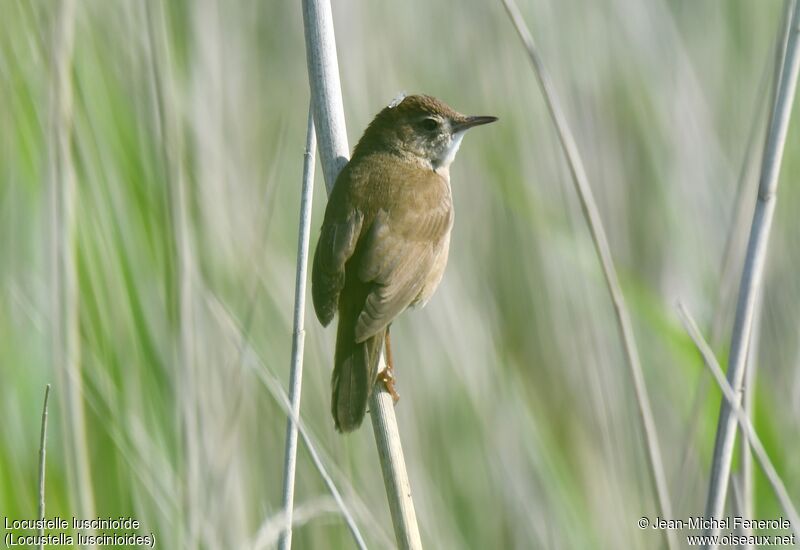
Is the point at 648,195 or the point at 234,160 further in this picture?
the point at 648,195

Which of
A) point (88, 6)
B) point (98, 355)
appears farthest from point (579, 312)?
point (88, 6)

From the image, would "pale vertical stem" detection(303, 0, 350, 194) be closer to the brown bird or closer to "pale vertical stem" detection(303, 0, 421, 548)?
"pale vertical stem" detection(303, 0, 421, 548)

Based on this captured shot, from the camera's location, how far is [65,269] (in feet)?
6.97

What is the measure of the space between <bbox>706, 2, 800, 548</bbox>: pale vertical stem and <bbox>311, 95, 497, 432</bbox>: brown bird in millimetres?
795

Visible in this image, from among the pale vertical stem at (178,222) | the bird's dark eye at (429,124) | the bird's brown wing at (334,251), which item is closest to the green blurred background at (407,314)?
the pale vertical stem at (178,222)

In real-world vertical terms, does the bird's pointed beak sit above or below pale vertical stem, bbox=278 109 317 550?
above

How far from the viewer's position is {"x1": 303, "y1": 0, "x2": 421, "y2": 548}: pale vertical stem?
6.88ft

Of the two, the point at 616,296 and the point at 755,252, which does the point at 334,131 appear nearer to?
the point at 616,296

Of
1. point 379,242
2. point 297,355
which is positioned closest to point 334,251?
point 379,242

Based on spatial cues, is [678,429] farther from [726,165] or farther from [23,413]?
[23,413]

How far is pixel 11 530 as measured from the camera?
7.06 feet

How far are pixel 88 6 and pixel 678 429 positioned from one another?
2230mm

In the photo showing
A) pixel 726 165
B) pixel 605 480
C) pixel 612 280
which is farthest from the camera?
pixel 726 165

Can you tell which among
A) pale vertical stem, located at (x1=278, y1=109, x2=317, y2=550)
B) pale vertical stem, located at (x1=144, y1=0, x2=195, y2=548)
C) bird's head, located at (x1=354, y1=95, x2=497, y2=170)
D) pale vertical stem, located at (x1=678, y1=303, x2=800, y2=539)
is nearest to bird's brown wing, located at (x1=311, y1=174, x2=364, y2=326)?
pale vertical stem, located at (x1=278, y1=109, x2=317, y2=550)
